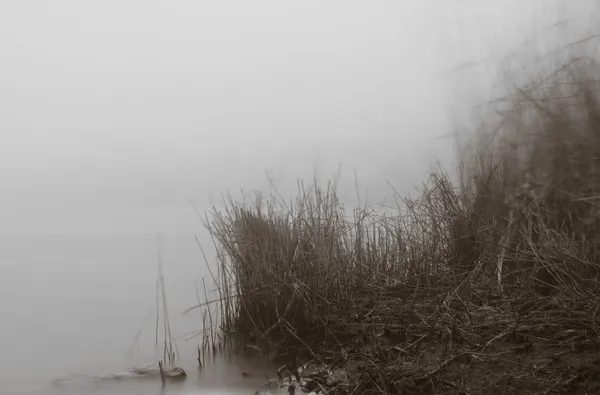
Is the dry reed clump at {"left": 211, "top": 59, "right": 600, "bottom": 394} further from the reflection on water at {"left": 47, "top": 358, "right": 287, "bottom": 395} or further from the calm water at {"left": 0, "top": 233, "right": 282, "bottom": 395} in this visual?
the calm water at {"left": 0, "top": 233, "right": 282, "bottom": 395}

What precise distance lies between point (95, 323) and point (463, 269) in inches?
106

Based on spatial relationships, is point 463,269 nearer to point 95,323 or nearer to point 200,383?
point 200,383

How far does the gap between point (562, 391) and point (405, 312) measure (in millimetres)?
1013

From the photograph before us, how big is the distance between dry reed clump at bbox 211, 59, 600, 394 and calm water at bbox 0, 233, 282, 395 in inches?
17.3

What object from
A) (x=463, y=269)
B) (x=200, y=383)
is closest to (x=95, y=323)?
(x=200, y=383)

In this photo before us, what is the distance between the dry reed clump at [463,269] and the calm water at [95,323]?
1.44 ft

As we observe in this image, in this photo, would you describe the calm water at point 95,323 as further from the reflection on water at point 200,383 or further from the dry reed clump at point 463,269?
the dry reed clump at point 463,269

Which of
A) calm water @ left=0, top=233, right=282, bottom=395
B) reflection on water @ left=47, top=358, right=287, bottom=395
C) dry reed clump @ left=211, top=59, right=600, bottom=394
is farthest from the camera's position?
calm water @ left=0, top=233, right=282, bottom=395

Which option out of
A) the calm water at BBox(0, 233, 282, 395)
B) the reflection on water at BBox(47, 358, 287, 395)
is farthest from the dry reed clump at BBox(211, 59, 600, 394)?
the calm water at BBox(0, 233, 282, 395)

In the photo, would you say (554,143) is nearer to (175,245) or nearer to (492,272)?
(492,272)

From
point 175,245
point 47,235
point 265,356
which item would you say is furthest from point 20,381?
point 47,235

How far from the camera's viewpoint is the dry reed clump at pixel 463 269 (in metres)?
2.59

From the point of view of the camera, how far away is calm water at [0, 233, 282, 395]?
3311mm

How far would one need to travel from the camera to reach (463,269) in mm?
3861
